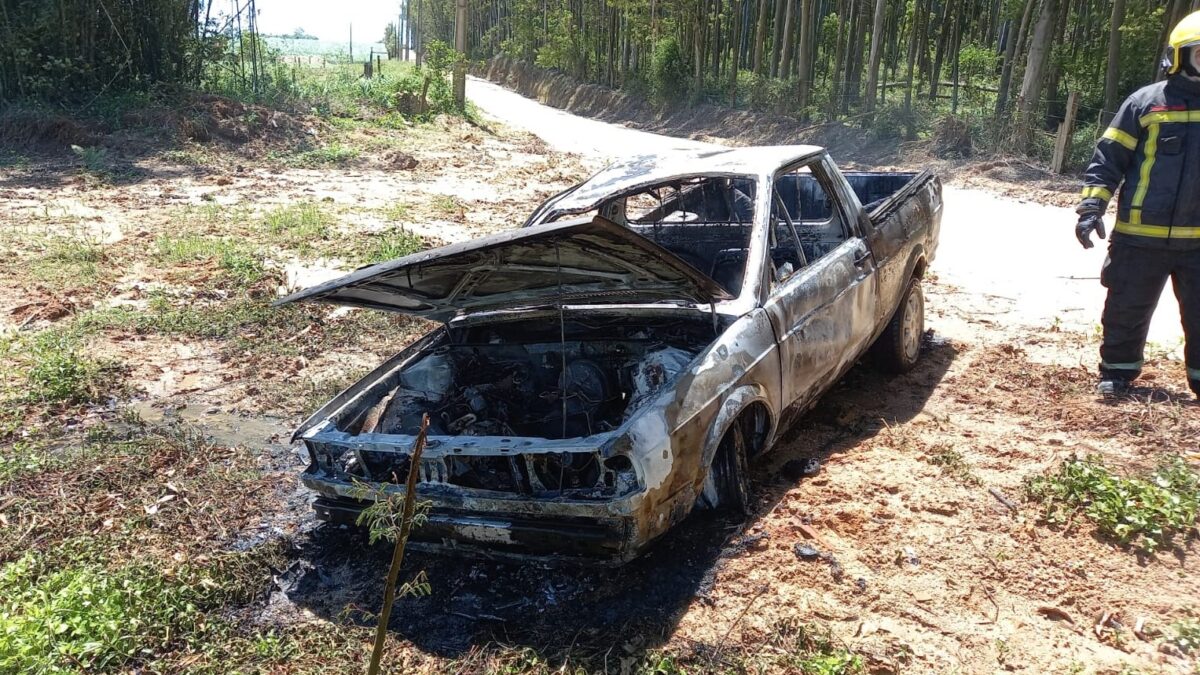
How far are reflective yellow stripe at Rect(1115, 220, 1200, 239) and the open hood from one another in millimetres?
2860

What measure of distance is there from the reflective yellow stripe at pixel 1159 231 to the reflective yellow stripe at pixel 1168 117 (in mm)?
579

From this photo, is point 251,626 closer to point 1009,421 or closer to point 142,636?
point 142,636

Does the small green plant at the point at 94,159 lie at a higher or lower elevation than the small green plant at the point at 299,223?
higher

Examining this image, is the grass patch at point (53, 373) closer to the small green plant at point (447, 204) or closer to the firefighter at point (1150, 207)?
the small green plant at point (447, 204)

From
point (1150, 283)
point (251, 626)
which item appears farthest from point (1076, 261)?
point (251, 626)

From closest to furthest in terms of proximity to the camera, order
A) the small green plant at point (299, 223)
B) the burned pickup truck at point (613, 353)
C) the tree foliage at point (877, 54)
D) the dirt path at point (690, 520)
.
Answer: the dirt path at point (690, 520), the burned pickup truck at point (613, 353), the small green plant at point (299, 223), the tree foliage at point (877, 54)

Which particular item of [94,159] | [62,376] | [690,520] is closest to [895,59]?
[94,159]

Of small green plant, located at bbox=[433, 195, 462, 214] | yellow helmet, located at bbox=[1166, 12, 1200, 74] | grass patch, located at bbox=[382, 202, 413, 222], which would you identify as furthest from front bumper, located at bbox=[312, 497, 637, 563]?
small green plant, located at bbox=[433, 195, 462, 214]

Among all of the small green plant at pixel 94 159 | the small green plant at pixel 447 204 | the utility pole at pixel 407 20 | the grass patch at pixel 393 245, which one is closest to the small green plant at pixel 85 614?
the grass patch at pixel 393 245

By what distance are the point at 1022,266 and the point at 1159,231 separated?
12.3ft

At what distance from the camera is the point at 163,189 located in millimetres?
12820

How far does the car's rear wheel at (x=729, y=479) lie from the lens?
3.88 m

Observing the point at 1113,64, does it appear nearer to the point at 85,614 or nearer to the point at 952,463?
the point at 952,463

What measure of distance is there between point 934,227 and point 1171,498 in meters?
2.98
